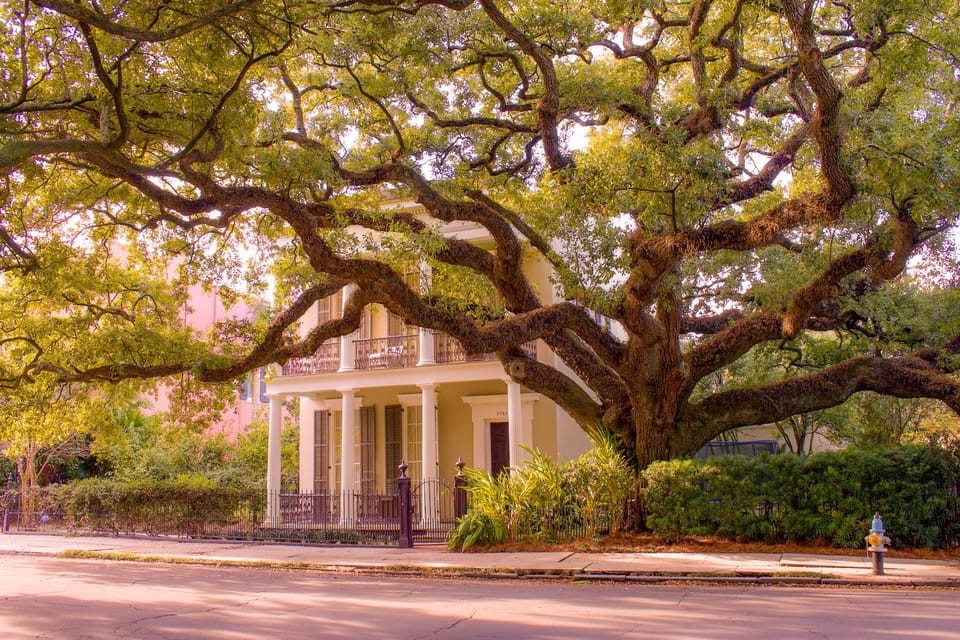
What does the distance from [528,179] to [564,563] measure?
7.37 metres

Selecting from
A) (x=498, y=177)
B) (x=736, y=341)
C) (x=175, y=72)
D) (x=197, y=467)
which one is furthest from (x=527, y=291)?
(x=197, y=467)

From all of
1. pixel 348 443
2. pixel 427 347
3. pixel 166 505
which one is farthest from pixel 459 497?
pixel 166 505

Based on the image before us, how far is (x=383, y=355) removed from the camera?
20.3 meters

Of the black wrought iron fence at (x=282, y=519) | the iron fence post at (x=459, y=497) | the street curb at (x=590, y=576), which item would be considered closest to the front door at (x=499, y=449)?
the black wrought iron fence at (x=282, y=519)

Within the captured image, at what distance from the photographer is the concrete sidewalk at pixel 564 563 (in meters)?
9.55

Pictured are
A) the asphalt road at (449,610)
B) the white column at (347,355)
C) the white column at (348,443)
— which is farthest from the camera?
the white column at (347,355)

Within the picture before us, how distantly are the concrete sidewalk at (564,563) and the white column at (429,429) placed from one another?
385 cm

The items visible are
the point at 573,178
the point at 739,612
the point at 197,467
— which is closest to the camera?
the point at 739,612

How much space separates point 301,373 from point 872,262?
47.1ft

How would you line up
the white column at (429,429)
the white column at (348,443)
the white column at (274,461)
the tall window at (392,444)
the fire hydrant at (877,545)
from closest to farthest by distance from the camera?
the fire hydrant at (877,545) → the white column at (429,429) → the white column at (274,461) → the white column at (348,443) → the tall window at (392,444)

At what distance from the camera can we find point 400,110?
46.5 feet

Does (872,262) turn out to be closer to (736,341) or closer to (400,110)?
(736,341)

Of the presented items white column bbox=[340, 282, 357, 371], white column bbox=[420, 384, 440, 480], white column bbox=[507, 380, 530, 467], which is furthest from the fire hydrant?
white column bbox=[340, 282, 357, 371]

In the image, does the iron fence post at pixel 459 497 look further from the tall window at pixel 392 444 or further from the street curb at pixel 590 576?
the tall window at pixel 392 444
